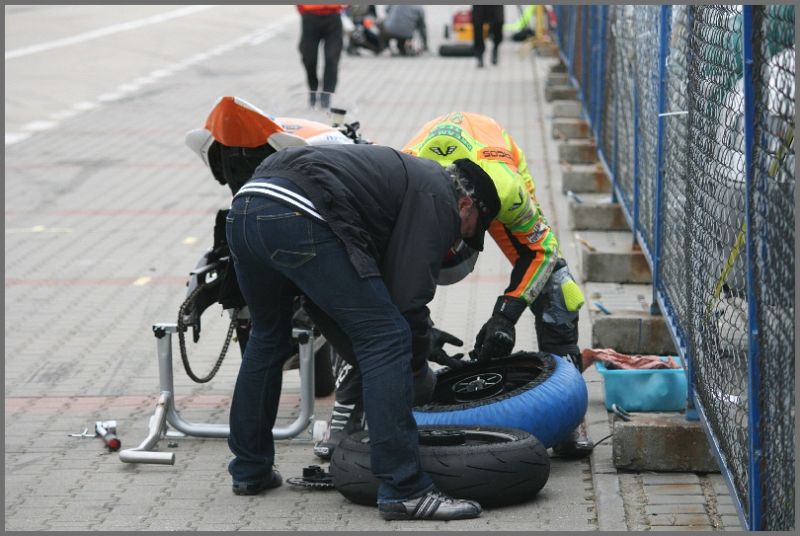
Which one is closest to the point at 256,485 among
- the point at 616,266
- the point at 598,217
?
the point at 616,266

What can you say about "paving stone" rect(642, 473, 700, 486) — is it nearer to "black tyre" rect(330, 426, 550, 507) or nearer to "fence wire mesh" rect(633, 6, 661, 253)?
"black tyre" rect(330, 426, 550, 507)

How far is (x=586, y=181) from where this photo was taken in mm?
10961

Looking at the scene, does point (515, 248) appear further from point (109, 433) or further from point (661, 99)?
point (109, 433)

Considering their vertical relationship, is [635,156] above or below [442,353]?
above

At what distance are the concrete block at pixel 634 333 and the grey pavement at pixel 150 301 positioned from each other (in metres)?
0.30

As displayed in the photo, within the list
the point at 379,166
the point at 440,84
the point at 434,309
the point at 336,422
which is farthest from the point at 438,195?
the point at 440,84

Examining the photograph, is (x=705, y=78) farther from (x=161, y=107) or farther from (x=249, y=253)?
(x=161, y=107)

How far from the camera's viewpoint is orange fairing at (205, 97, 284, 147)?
18.3ft

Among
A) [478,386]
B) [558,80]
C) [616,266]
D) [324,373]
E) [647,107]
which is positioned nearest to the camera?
[478,386]

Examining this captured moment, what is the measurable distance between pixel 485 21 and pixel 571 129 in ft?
26.8

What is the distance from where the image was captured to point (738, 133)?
4074 mm

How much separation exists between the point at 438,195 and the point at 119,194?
319 inches

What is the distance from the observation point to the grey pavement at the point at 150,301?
4801mm

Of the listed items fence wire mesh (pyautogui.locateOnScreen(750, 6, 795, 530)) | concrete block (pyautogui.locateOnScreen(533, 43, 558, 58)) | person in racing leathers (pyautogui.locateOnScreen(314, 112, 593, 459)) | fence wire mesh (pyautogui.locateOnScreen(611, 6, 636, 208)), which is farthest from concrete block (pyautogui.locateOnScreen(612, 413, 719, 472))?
concrete block (pyautogui.locateOnScreen(533, 43, 558, 58))
